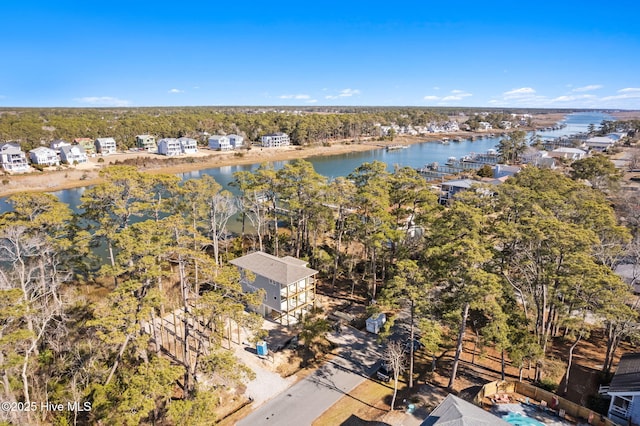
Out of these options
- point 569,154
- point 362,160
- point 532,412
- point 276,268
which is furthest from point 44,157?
point 569,154

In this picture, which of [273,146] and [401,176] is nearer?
[401,176]

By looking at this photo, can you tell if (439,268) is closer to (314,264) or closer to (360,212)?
(360,212)

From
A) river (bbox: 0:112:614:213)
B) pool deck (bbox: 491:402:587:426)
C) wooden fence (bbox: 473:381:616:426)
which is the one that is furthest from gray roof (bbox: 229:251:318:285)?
river (bbox: 0:112:614:213)

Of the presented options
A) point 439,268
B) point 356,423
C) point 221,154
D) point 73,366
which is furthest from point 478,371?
point 221,154

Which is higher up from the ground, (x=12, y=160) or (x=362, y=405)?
(x=12, y=160)

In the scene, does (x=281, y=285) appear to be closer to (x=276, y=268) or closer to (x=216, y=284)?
(x=276, y=268)

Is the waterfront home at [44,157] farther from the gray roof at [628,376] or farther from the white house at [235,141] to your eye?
the gray roof at [628,376]

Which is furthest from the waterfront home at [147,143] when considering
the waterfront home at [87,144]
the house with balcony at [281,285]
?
the house with balcony at [281,285]
